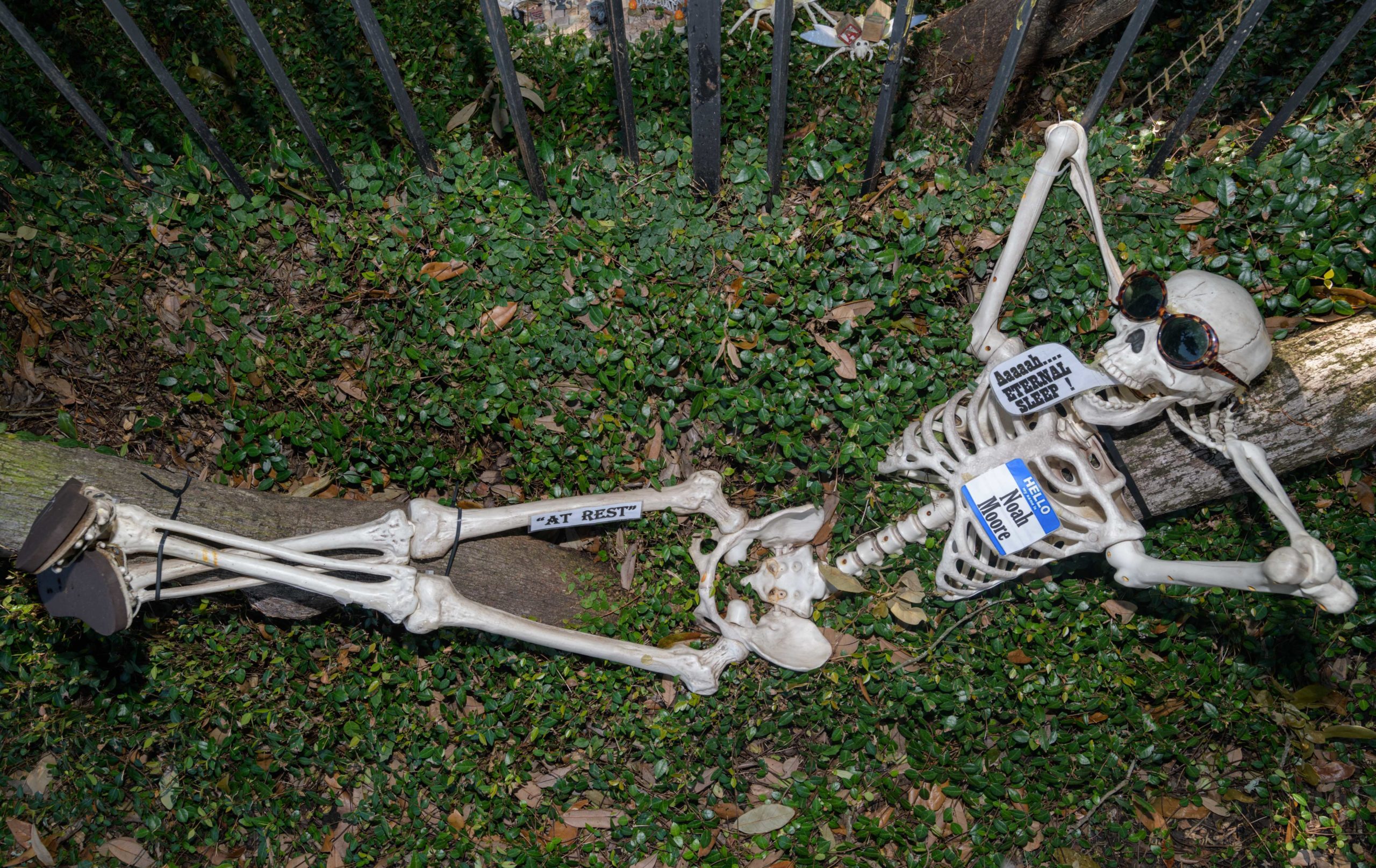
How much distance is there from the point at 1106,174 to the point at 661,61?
1951mm

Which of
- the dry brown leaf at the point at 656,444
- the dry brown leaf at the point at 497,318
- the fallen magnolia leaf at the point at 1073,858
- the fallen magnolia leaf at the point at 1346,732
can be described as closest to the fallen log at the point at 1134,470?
the dry brown leaf at the point at 656,444

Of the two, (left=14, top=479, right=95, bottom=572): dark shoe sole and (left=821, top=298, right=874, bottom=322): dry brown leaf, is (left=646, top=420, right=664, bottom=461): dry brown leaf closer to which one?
(left=821, top=298, right=874, bottom=322): dry brown leaf

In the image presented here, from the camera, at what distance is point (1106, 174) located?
3.22 meters

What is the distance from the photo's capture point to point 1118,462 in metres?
2.59

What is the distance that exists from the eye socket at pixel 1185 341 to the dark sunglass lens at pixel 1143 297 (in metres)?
0.10

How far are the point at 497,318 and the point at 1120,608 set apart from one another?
8.93ft

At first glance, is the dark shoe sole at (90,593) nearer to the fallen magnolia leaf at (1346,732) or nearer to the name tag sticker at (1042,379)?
the name tag sticker at (1042,379)

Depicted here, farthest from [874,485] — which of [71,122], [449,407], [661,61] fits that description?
[71,122]

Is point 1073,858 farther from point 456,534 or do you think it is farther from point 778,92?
point 778,92

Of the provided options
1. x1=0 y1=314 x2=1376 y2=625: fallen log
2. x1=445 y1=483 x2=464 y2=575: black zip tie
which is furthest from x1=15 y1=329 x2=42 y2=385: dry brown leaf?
x1=445 y1=483 x2=464 y2=575: black zip tie

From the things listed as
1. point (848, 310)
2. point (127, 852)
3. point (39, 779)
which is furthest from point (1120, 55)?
point (39, 779)

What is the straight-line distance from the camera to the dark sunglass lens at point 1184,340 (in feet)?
7.03

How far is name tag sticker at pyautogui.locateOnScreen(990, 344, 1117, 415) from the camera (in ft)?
7.84

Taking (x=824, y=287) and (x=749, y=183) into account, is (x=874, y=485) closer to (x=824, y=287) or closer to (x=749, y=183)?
(x=824, y=287)
